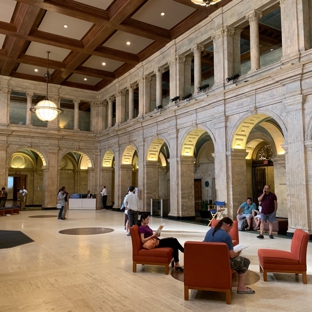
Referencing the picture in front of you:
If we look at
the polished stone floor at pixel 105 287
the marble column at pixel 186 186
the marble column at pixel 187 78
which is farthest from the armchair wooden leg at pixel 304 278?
the marble column at pixel 187 78

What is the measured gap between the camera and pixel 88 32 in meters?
15.2

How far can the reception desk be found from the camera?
2105 centimetres

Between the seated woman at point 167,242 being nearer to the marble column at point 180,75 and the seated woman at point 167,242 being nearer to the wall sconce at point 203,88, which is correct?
the wall sconce at point 203,88

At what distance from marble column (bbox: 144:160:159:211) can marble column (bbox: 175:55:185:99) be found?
4.57 m

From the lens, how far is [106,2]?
41.7 ft

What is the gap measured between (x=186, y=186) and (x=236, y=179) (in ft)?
10.7

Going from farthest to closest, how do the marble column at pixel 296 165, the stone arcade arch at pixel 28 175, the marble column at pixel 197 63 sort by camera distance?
the stone arcade arch at pixel 28 175
the marble column at pixel 197 63
the marble column at pixel 296 165

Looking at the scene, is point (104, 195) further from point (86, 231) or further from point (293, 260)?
point (293, 260)

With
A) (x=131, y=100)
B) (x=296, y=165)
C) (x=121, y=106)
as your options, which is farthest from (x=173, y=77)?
(x=296, y=165)

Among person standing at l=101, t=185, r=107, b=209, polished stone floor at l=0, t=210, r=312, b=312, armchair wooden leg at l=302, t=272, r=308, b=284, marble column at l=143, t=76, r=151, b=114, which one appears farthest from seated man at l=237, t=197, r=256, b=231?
person standing at l=101, t=185, r=107, b=209

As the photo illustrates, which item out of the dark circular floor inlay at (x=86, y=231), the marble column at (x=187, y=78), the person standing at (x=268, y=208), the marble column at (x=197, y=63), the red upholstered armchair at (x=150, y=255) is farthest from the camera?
the marble column at (x=187, y=78)

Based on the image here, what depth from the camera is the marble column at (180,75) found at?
50.6 ft

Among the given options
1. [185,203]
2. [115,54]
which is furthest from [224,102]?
[115,54]

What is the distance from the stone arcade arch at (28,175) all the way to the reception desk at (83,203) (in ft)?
21.6
